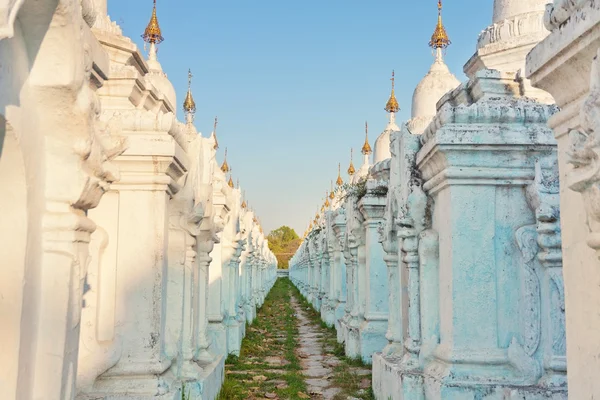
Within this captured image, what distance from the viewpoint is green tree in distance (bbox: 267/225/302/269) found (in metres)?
107

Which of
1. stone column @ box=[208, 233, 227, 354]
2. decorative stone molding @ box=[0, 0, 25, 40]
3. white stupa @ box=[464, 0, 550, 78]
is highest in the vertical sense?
white stupa @ box=[464, 0, 550, 78]

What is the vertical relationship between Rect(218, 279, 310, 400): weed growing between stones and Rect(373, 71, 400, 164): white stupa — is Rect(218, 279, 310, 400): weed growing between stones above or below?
below

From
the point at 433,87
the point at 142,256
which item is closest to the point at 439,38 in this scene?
the point at 433,87

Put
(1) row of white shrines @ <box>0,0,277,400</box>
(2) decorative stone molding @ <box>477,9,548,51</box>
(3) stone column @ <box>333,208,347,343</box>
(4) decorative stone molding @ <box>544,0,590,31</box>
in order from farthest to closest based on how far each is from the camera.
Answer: (3) stone column @ <box>333,208,347,343</box>
(2) decorative stone molding @ <box>477,9,548,51</box>
(1) row of white shrines @ <box>0,0,277,400</box>
(4) decorative stone molding @ <box>544,0,590,31</box>

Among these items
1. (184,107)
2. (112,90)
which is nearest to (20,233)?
(112,90)

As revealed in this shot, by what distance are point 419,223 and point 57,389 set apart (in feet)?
12.8

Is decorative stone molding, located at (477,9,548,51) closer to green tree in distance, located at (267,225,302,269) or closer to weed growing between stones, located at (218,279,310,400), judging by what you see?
weed growing between stones, located at (218,279,310,400)

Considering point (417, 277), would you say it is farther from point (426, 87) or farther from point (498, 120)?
point (426, 87)

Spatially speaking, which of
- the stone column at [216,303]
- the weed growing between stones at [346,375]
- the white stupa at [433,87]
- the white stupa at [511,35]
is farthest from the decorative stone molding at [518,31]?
the stone column at [216,303]

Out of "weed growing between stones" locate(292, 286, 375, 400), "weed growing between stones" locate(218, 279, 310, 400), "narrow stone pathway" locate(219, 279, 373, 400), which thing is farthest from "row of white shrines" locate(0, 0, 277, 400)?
"weed growing between stones" locate(292, 286, 375, 400)

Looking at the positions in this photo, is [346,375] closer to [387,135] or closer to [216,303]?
[216,303]

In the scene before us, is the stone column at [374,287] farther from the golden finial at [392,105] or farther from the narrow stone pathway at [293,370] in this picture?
the golden finial at [392,105]

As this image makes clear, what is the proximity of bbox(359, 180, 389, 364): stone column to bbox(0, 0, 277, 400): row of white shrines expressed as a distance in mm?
2272

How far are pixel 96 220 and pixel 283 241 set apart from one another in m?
113
